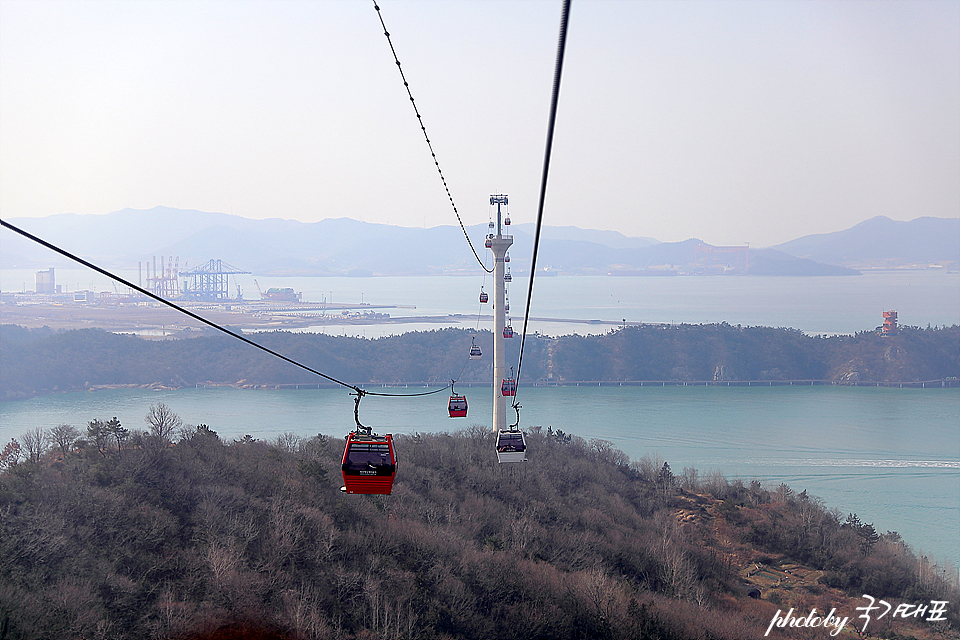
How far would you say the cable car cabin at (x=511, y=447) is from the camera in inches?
442

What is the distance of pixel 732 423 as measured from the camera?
49.7 meters

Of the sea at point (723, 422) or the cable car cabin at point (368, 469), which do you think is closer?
the cable car cabin at point (368, 469)

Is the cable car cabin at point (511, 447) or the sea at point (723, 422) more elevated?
the cable car cabin at point (511, 447)

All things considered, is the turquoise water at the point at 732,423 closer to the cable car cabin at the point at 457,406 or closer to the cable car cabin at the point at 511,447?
the cable car cabin at the point at 457,406

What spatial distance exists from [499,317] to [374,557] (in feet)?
45.2

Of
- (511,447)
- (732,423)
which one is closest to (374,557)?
(511,447)

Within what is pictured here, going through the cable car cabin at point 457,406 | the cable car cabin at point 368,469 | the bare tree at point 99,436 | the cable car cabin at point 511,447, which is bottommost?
the bare tree at point 99,436

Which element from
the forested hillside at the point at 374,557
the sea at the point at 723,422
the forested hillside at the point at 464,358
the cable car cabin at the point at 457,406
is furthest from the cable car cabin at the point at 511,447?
the forested hillside at the point at 464,358

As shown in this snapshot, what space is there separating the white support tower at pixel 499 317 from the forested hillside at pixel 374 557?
11.8 feet

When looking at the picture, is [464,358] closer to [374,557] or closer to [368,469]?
[374,557]

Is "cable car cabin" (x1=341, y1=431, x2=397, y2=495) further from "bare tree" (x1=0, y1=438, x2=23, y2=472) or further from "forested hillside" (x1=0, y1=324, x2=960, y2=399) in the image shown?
"forested hillside" (x1=0, y1=324, x2=960, y2=399)

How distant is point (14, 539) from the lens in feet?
39.9

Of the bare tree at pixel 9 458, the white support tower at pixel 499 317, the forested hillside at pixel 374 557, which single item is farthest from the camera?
the white support tower at pixel 499 317

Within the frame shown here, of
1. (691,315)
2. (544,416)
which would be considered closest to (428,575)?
(544,416)
